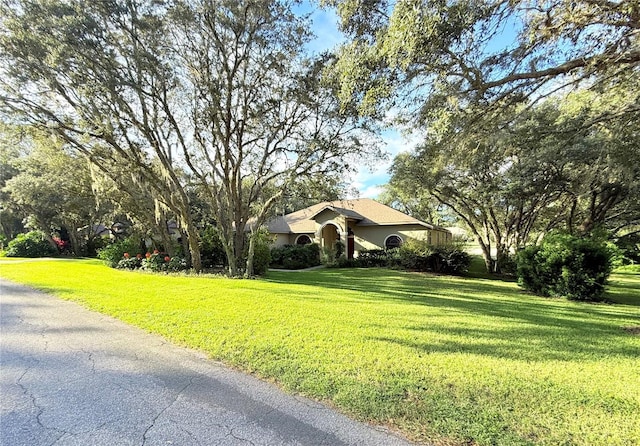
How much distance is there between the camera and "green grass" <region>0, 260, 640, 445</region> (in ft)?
9.49

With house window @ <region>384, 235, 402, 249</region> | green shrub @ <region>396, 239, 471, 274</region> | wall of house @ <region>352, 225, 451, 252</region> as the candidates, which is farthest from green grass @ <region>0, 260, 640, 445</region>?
house window @ <region>384, 235, 402, 249</region>

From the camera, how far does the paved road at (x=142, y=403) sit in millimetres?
2631

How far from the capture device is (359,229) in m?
24.5

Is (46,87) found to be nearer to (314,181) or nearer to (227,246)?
(227,246)

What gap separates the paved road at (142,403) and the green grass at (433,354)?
35cm

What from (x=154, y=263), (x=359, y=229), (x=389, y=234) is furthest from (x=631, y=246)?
(x=154, y=263)

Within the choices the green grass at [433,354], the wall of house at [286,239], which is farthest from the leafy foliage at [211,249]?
the wall of house at [286,239]

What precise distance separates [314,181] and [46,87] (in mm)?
10514

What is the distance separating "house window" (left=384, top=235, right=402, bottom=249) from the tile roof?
104 centimetres

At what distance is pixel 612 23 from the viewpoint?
208 inches

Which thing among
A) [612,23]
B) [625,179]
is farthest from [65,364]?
[625,179]

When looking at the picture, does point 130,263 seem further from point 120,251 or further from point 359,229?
point 359,229

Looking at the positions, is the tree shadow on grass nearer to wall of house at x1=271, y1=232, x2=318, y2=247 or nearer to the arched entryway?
the arched entryway

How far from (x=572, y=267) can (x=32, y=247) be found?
34.6 m
